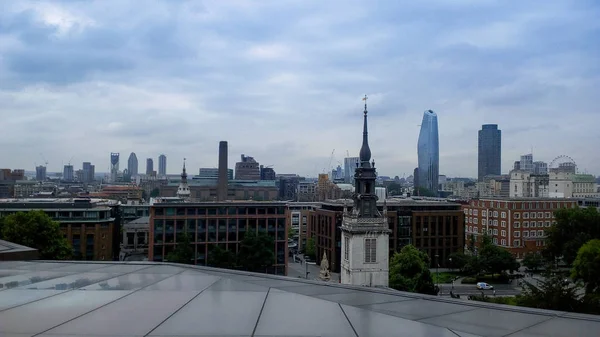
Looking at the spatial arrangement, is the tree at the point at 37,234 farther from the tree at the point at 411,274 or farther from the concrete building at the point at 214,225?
the tree at the point at 411,274

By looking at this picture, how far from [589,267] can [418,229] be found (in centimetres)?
3659

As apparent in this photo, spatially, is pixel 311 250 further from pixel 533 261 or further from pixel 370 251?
pixel 370 251

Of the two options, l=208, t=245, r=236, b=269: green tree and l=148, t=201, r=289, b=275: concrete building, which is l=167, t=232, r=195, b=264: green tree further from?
l=148, t=201, r=289, b=275: concrete building

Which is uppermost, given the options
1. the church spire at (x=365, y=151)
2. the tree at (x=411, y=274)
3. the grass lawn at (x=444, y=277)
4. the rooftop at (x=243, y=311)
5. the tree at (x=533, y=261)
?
the church spire at (x=365, y=151)

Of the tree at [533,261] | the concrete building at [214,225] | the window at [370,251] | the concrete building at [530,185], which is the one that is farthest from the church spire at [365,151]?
the concrete building at [530,185]

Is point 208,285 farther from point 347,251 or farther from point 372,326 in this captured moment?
point 347,251

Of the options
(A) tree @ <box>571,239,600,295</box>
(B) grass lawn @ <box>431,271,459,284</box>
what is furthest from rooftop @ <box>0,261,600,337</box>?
(B) grass lawn @ <box>431,271,459,284</box>

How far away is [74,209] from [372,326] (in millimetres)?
68195

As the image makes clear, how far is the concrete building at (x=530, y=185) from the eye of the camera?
13062cm

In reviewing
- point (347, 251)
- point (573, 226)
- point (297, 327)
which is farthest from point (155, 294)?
point (573, 226)

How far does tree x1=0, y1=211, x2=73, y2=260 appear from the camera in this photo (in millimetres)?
49594

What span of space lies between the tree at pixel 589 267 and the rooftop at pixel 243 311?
41559mm

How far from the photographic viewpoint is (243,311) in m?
9.05

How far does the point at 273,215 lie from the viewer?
2763 inches
